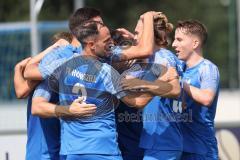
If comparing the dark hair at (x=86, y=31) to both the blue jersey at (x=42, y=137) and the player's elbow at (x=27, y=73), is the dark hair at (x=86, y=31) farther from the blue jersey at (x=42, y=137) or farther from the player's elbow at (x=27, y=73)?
the blue jersey at (x=42, y=137)

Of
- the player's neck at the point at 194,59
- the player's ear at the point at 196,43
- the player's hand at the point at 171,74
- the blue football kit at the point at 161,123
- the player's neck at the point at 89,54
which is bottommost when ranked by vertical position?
the blue football kit at the point at 161,123

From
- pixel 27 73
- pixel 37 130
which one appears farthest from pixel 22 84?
pixel 37 130

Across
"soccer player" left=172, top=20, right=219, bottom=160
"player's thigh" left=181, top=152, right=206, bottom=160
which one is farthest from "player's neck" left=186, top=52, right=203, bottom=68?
"player's thigh" left=181, top=152, right=206, bottom=160

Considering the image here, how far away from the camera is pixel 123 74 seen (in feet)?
22.5

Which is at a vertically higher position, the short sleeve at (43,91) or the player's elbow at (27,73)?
the player's elbow at (27,73)

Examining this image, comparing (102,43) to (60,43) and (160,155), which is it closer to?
(60,43)

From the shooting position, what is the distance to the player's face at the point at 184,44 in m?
7.54

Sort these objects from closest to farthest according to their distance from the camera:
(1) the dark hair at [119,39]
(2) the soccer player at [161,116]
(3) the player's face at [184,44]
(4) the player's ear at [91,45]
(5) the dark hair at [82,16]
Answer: (4) the player's ear at [91,45], (5) the dark hair at [82,16], (2) the soccer player at [161,116], (1) the dark hair at [119,39], (3) the player's face at [184,44]

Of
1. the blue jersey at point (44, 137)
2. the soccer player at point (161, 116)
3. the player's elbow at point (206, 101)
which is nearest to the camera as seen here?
the soccer player at point (161, 116)

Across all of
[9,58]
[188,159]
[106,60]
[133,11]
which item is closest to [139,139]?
[188,159]

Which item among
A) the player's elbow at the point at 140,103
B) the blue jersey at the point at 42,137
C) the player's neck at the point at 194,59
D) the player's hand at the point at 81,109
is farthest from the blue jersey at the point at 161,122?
the blue jersey at the point at 42,137

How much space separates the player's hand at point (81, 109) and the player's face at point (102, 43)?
14.5 inches

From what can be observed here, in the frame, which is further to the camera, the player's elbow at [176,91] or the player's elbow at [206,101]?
the player's elbow at [206,101]

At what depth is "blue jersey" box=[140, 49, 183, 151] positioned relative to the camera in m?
6.95
